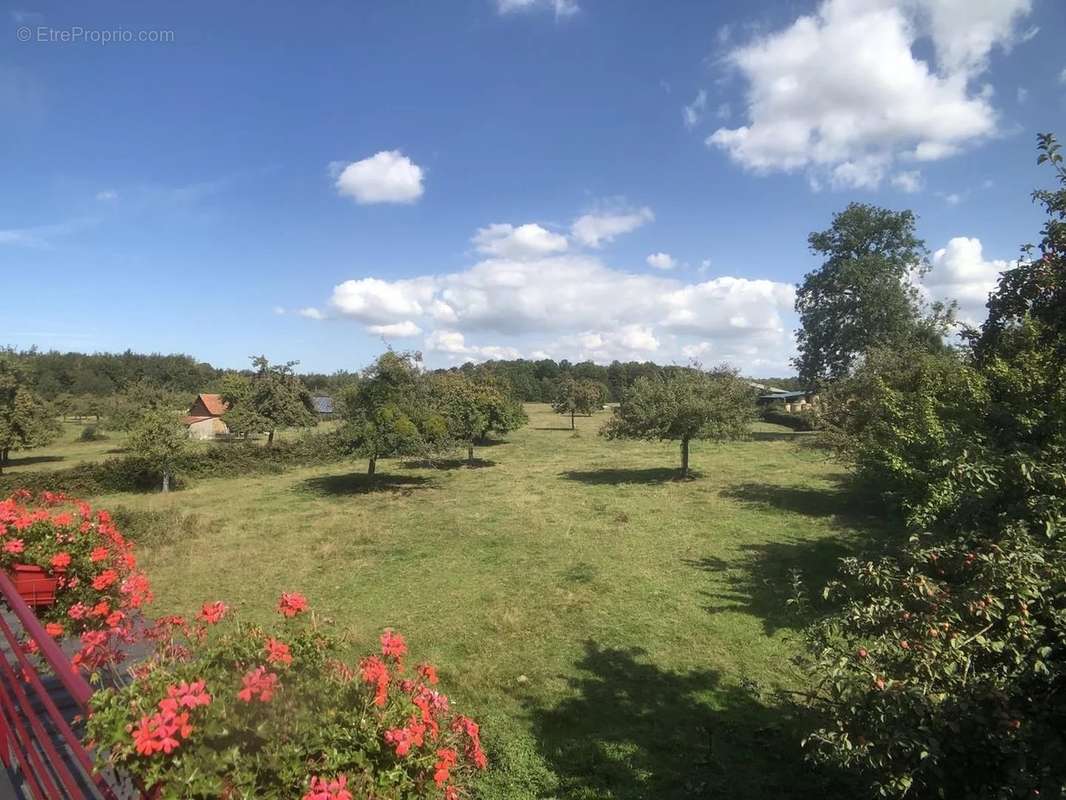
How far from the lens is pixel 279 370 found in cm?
3481

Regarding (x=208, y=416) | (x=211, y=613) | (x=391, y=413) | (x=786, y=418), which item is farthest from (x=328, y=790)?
(x=208, y=416)

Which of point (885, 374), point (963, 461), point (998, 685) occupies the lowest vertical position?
point (998, 685)

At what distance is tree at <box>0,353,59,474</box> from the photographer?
983 inches

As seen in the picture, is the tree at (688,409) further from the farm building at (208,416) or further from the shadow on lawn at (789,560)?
the farm building at (208,416)

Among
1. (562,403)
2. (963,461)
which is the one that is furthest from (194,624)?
(562,403)

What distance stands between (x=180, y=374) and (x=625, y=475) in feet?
283

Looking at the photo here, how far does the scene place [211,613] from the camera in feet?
9.33

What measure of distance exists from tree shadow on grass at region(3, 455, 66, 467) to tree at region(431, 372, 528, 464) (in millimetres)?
23054

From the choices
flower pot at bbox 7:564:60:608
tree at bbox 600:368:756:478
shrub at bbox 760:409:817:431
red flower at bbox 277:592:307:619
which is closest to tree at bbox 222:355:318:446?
tree at bbox 600:368:756:478

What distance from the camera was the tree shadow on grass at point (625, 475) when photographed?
22016 mm

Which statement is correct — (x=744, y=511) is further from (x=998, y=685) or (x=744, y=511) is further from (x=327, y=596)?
(x=998, y=685)

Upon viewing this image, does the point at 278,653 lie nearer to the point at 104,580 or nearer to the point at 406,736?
the point at 406,736

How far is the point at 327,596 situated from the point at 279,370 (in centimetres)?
2790

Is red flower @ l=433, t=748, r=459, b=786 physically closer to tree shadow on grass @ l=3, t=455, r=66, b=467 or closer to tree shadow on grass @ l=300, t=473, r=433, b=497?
tree shadow on grass @ l=300, t=473, r=433, b=497
